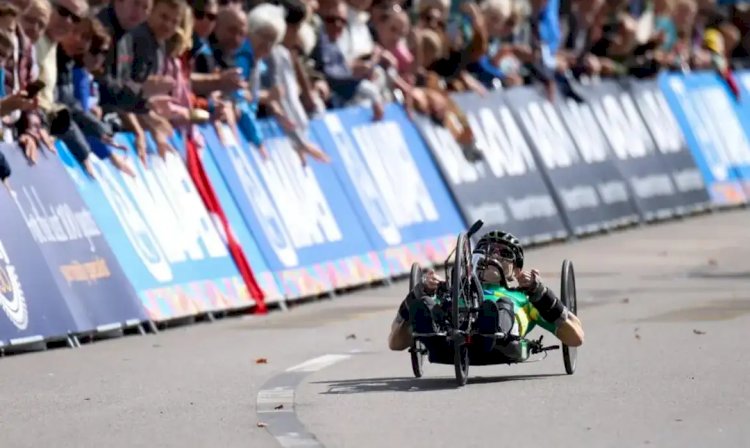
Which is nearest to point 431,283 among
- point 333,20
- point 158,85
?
point 158,85

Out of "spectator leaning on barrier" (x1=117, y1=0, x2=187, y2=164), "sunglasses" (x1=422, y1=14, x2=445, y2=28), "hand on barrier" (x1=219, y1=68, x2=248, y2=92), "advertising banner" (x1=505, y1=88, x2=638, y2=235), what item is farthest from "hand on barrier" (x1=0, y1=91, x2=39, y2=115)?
"advertising banner" (x1=505, y1=88, x2=638, y2=235)

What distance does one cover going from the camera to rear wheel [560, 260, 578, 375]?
491 inches

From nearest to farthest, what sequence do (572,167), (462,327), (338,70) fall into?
(462,327) < (338,70) < (572,167)

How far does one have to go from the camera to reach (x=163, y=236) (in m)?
17.1

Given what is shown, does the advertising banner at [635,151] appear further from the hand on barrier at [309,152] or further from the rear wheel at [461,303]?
the rear wheel at [461,303]

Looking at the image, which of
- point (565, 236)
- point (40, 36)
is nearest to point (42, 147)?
point (40, 36)

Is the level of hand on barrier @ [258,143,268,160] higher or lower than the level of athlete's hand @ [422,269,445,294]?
lower

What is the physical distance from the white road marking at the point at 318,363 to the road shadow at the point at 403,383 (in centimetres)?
84

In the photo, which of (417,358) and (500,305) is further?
(417,358)

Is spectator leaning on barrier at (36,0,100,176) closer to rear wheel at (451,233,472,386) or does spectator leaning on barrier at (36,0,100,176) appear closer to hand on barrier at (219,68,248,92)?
hand on barrier at (219,68,248,92)

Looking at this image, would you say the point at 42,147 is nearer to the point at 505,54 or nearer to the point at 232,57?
the point at 232,57

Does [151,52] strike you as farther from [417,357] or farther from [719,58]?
[719,58]

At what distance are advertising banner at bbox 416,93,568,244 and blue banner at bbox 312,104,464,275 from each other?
1.07ft

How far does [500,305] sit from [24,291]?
14.4ft
